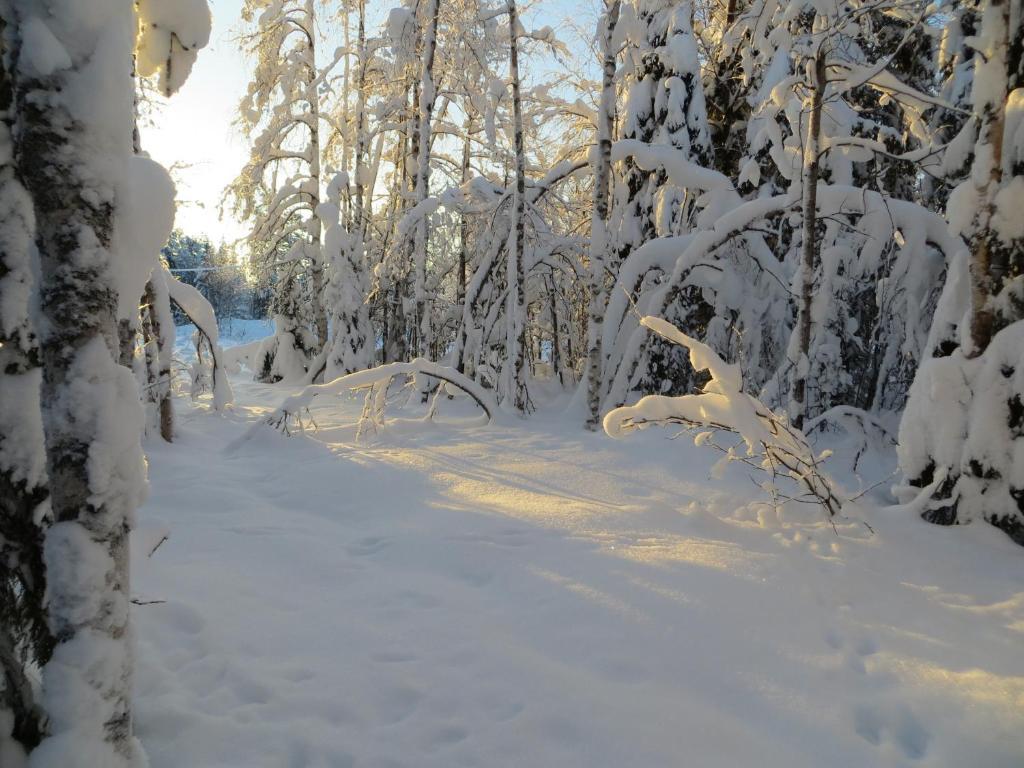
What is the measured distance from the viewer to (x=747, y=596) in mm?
2779

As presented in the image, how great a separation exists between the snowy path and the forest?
0.02m

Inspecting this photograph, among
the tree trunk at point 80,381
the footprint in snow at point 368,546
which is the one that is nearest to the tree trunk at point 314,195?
the footprint in snow at point 368,546

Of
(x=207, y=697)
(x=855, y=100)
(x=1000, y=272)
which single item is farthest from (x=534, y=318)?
(x=207, y=697)

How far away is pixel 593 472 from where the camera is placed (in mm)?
5266

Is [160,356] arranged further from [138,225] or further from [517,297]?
[138,225]

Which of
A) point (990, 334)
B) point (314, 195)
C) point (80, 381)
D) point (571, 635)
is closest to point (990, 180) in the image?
point (990, 334)

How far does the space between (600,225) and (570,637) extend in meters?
5.63

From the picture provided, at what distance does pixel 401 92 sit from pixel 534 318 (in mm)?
5581

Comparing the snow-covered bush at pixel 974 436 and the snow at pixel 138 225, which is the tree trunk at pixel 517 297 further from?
the snow at pixel 138 225

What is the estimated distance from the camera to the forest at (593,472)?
57.1 inches

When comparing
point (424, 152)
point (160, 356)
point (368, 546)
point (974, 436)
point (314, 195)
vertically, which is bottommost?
point (368, 546)

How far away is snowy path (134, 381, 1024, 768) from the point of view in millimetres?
1886

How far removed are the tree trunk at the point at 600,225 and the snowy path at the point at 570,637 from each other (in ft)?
10.0

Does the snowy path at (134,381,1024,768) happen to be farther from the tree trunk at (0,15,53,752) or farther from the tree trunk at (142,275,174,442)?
the tree trunk at (142,275,174,442)
